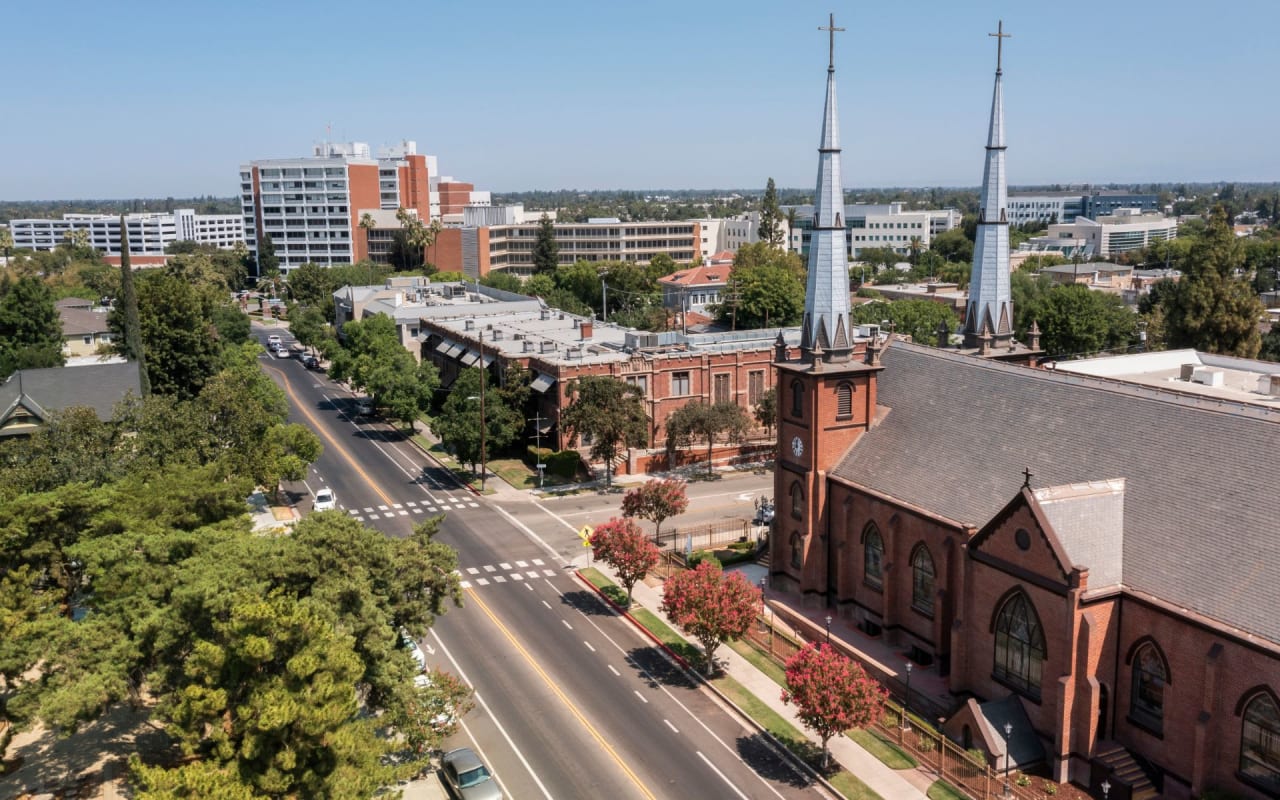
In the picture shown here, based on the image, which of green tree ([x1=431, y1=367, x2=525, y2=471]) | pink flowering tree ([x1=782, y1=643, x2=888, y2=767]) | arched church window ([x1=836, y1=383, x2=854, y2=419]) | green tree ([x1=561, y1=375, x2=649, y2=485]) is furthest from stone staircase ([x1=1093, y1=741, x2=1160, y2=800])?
green tree ([x1=431, y1=367, x2=525, y2=471])

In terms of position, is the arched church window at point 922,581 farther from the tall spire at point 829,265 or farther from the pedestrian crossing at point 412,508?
the pedestrian crossing at point 412,508

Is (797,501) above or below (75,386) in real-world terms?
below

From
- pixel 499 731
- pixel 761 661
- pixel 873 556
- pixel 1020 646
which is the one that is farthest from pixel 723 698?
pixel 1020 646

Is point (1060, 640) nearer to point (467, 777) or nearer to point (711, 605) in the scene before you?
point (711, 605)

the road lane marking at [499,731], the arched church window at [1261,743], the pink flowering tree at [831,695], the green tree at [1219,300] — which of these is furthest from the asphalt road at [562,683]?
the green tree at [1219,300]

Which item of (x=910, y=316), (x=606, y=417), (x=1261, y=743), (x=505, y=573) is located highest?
(x=910, y=316)

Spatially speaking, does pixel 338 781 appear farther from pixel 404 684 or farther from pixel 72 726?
pixel 72 726

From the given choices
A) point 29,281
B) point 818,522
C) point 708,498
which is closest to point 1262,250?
point 708,498
